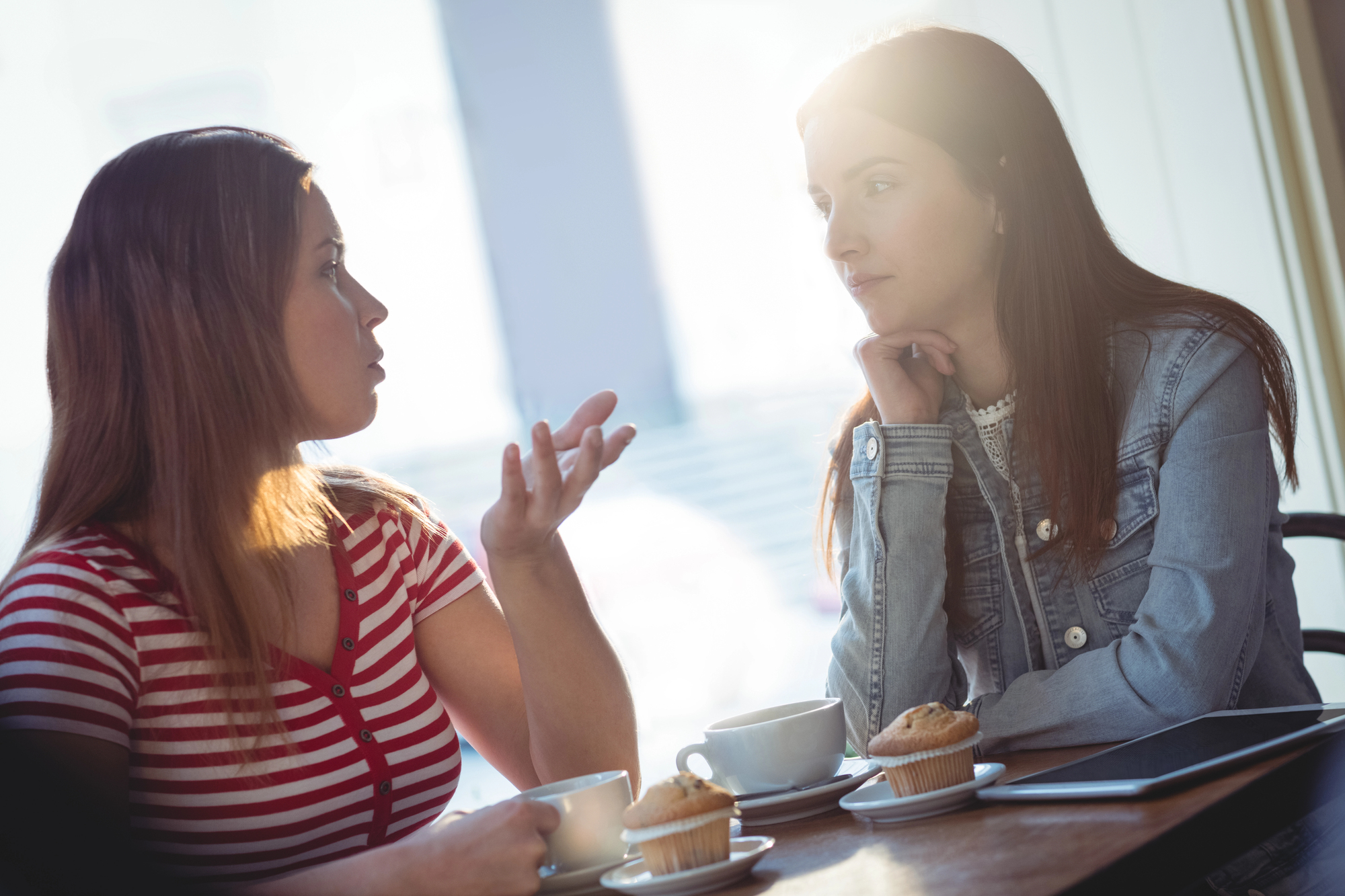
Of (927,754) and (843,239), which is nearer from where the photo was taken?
(927,754)

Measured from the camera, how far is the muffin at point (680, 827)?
23.9 inches

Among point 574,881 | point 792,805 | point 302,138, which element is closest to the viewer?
point 574,881

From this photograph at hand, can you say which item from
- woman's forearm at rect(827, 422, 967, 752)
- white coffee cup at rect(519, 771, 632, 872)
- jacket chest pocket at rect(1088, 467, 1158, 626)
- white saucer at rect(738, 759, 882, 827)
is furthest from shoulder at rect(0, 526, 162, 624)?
jacket chest pocket at rect(1088, 467, 1158, 626)

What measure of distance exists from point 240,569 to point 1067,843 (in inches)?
26.4

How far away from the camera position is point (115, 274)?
92 cm

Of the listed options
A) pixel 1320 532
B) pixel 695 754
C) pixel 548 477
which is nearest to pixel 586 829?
pixel 695 754

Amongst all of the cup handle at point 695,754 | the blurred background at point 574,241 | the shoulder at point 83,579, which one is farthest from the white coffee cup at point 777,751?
the blurred background at point 574,241

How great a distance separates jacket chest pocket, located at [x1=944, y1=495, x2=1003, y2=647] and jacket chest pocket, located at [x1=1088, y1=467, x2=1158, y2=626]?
0.34ft

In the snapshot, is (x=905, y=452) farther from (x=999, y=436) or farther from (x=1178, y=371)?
(x=1178, y=371)

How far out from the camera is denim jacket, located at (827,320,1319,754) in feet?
2.95

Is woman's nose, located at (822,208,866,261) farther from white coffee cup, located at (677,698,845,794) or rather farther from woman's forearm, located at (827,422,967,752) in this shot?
white coffee cup, located at (677,698,845,794)

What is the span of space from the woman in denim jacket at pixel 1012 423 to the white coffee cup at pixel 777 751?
0.65 feet

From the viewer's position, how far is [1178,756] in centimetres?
67

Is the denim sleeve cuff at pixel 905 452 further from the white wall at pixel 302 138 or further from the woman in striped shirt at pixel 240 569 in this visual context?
the white wall at pixel 302 138
